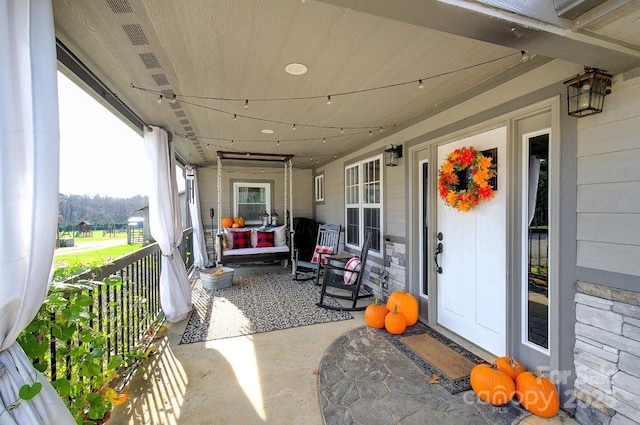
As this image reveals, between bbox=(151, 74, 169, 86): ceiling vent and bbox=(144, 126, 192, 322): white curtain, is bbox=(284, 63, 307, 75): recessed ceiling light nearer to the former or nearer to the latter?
bbox=(151, 74, 169, 86): ceiling vent

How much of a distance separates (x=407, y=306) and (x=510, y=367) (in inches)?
46.2

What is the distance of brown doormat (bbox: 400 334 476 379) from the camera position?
7.75ft

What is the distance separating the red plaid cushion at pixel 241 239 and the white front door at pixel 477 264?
4.23 metres

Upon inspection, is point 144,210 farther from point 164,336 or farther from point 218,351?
point 218,351

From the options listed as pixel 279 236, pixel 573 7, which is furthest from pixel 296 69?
pixel 279 236

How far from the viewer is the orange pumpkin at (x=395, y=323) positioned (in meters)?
3.02

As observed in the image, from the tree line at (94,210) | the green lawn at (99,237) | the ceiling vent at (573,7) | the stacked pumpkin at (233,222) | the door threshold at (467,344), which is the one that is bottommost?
the door threshold at (467,344)

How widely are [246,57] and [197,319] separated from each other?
2.96 m

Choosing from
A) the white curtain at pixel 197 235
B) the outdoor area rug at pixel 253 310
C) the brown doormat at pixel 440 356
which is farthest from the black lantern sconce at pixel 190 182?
the brown doormat at pixel 440 356

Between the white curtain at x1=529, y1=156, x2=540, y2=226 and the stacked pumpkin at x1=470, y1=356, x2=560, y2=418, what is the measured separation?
1.14 metres

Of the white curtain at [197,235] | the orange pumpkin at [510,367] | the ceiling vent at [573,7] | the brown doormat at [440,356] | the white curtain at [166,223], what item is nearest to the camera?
the ceiling vent at [573,7]

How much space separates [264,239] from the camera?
20.8ft

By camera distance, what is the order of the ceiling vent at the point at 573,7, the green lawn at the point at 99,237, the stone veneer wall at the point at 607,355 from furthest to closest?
the green lawn at the point at 99,237
the stone veneer wall at the point at 607,355
the ceiling vent at the point at 573,7

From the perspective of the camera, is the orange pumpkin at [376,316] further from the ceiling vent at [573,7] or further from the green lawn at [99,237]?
the ceiling vent at [573,7]
